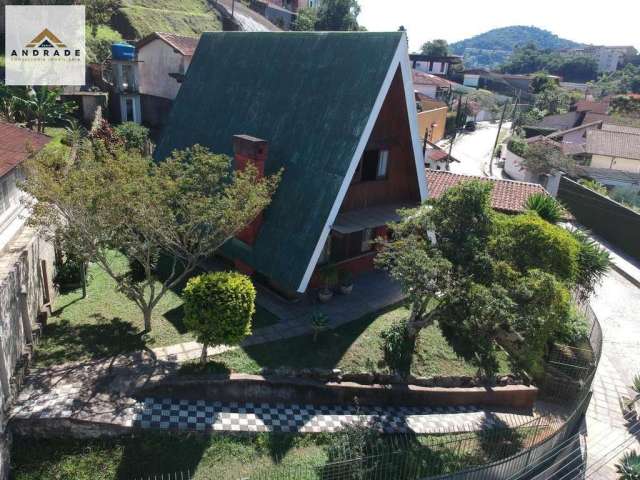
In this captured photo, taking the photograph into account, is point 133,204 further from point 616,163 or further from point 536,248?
point 616,163

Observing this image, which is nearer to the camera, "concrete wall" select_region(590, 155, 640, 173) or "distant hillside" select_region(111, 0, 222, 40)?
"concrete wall" select_region(590, 155, 640, 173)

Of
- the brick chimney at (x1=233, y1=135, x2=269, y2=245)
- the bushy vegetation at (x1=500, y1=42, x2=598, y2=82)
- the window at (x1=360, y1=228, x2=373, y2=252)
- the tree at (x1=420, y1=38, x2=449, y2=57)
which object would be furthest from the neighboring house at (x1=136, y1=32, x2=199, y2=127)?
the bushy vegetation at (x1=500, y1=42, x2=598, y2=82)

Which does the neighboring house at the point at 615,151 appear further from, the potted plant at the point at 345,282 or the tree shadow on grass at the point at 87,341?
the tree shadow on grass at the point at 87,341

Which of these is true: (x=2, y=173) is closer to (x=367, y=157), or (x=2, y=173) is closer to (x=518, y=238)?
(x=367, y=157)

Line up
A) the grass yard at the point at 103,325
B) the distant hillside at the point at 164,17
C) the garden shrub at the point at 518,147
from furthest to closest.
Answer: the distant hillside at the point at 164,17
the garden shrub at the point at 518,147
the grass yard at the point at 103,325

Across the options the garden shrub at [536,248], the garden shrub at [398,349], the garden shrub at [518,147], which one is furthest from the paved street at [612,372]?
the garden shrub at [518,147]

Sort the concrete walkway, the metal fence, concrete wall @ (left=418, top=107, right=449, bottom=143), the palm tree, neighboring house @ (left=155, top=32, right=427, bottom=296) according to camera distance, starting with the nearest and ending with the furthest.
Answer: the metal fence → the palm tree → the concrete walkway → neighboring house @ (left=155, top=32, right=427, bottom=296) → concrete wall @ (left=418, top=107, right=449, bottom=143)

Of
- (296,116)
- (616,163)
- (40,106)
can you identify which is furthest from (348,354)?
(616,163)

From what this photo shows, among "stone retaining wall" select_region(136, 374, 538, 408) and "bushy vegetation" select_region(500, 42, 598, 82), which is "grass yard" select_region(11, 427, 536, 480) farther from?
"bushy vegetation" select_region(500, 42, 598, 82)
